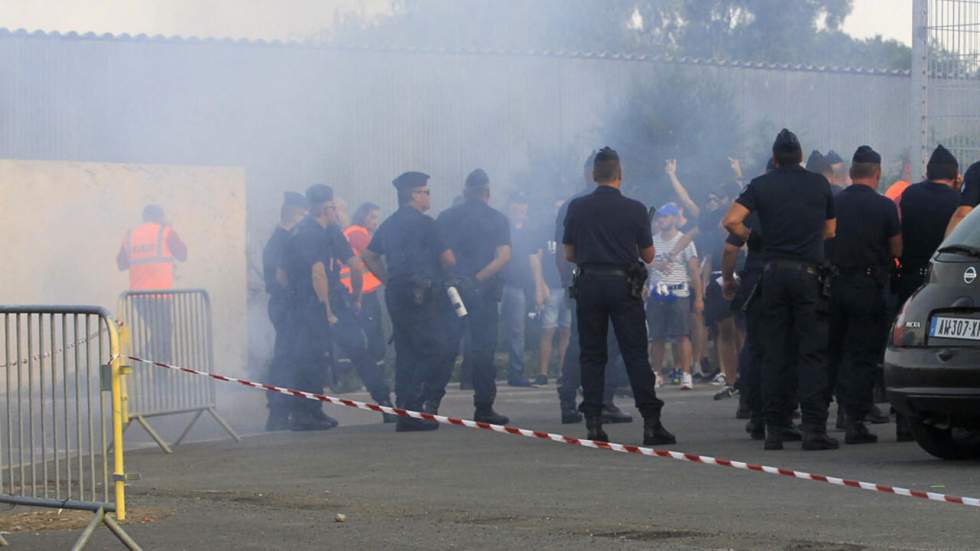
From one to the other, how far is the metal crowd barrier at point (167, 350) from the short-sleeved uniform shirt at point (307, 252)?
109 cm

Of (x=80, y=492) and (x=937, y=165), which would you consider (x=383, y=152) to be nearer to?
(x=937, y=165)

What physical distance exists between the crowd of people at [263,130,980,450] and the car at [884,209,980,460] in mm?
911

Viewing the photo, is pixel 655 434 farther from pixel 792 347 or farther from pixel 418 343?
pixel 418 343

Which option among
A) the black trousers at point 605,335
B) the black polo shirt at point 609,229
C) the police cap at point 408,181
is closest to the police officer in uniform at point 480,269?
the police cap at point 408,181

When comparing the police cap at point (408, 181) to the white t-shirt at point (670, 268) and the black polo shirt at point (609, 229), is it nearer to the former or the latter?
the black polo shirt at point (609, 229)

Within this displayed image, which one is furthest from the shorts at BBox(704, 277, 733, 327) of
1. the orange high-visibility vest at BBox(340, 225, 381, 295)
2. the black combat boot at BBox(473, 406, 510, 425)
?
the orange high-visibility vest at BBox(340, 225, 381, 295)

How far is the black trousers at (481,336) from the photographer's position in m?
12.9

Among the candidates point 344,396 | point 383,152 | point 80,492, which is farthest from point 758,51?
point 80,492

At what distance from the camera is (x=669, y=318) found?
16.3 m

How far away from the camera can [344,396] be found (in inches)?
636

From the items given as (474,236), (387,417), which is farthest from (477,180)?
(387,417)

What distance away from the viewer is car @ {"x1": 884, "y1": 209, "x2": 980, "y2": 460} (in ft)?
30.9

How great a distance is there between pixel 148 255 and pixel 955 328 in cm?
813

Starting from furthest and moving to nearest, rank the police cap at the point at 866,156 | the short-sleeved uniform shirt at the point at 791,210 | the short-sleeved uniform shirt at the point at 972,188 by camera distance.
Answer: the police cap at the point at 866,156, the short-sleeved uniform shirt at the point at 972,188, the short-sleeved uniform shirt at the point at 791,210
